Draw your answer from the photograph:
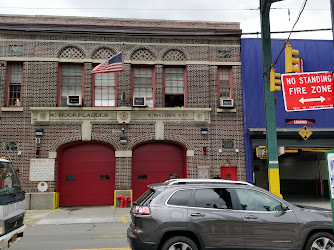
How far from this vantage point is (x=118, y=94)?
17.0 m

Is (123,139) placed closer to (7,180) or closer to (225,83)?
(225,83)

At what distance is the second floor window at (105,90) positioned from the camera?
17188mm

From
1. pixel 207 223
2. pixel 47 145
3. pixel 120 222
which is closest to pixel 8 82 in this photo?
pixel 47 145

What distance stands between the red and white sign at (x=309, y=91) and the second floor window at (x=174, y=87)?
9.13 meters

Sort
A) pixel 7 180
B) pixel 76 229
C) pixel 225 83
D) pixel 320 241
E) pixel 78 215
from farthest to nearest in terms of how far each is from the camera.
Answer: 1. pixel 225 83
2. pixel 78 215
3. pixel 76 229
4. pixel 7 180
5. pixel 320 241

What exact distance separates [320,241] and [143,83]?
12.9m

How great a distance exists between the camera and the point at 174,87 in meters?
17.7

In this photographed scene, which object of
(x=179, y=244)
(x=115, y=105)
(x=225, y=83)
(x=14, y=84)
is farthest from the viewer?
(x=225, y=83)

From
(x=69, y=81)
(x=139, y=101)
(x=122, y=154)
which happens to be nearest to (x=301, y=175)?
(x=139, y=101)

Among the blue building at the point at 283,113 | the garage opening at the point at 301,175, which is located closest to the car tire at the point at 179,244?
the blue building at the point at 283,113

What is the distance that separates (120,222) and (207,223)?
7.14m

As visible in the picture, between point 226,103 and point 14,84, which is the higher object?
point 14,84

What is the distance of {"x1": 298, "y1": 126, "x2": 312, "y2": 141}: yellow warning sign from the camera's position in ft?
55.6

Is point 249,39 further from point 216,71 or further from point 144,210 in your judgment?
point 144,210
